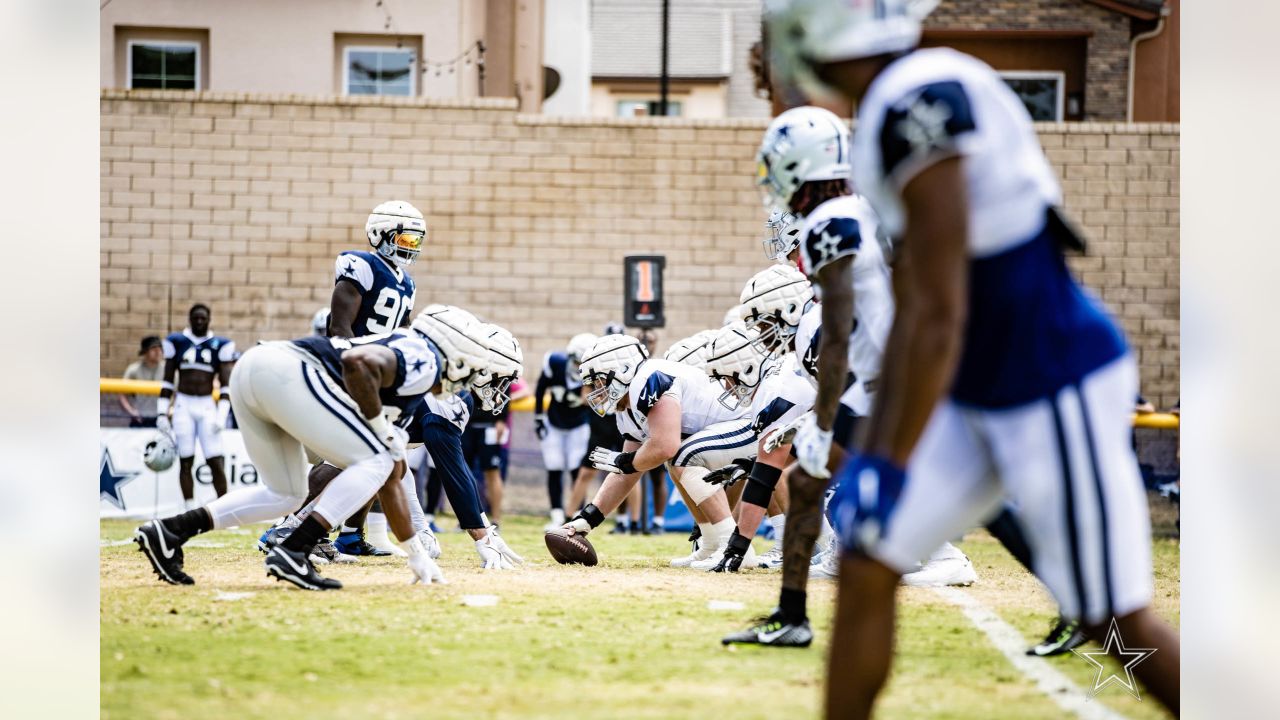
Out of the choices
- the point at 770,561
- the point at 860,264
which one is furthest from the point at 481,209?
the point at 860,264

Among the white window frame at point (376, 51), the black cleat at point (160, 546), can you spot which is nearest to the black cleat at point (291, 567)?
the black cleat at point (160, 546)

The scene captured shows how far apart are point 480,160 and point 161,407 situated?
494 centimetres

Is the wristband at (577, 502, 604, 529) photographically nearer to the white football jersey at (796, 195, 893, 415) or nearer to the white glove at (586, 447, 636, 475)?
the white glove at (586, 447, 636, 475)

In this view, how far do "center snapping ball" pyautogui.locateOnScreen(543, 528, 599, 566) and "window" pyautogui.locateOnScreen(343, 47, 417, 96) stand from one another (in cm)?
1017

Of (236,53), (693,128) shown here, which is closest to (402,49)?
(236,53)

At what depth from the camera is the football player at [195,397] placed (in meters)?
12.2

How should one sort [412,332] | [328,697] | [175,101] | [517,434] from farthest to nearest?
1. [175,101]
2. [517,434]
3. [412,332]
4. [328,697]

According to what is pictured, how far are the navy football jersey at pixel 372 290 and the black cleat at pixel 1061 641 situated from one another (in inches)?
156

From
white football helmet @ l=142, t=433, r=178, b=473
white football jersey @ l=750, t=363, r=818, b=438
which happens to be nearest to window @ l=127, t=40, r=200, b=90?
white football helmet @ l=142, t=433, r=178, b=473

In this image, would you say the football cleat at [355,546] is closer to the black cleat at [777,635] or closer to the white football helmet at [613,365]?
the white football helmet at [613,365]

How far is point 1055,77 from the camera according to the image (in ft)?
65.8
